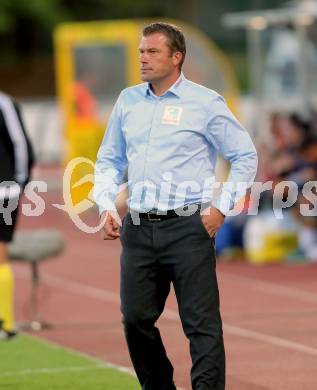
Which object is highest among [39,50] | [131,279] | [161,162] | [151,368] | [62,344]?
[161,162]

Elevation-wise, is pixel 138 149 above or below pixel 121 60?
above

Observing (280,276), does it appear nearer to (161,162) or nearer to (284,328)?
(284,328)

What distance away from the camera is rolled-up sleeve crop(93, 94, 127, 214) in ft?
25.0

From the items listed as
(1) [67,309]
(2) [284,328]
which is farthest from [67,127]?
(2) [284,328]

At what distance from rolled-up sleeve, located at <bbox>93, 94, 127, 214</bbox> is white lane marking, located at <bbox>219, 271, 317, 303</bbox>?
593cm

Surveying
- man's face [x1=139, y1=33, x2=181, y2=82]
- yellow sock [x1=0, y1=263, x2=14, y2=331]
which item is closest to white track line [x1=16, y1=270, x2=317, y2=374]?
yellow sock [x1=0, y1=263, x2=14, y2=331]

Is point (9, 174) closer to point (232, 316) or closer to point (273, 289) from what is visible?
point (232, 316)

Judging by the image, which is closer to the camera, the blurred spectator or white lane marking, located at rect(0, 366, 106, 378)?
white lane marking, located at rect(0, 366, 106, 378)

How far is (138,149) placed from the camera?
294 inches

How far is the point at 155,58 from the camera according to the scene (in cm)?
745

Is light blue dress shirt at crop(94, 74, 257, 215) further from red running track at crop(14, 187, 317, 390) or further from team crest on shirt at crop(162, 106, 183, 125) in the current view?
red running track at crop(14, 187, 317, 390)

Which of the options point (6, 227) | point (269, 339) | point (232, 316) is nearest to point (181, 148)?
point (6, 227)

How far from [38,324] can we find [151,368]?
4304 mm

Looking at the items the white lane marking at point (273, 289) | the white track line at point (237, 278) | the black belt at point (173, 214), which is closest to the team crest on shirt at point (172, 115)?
the black belt at point (173, 214)
